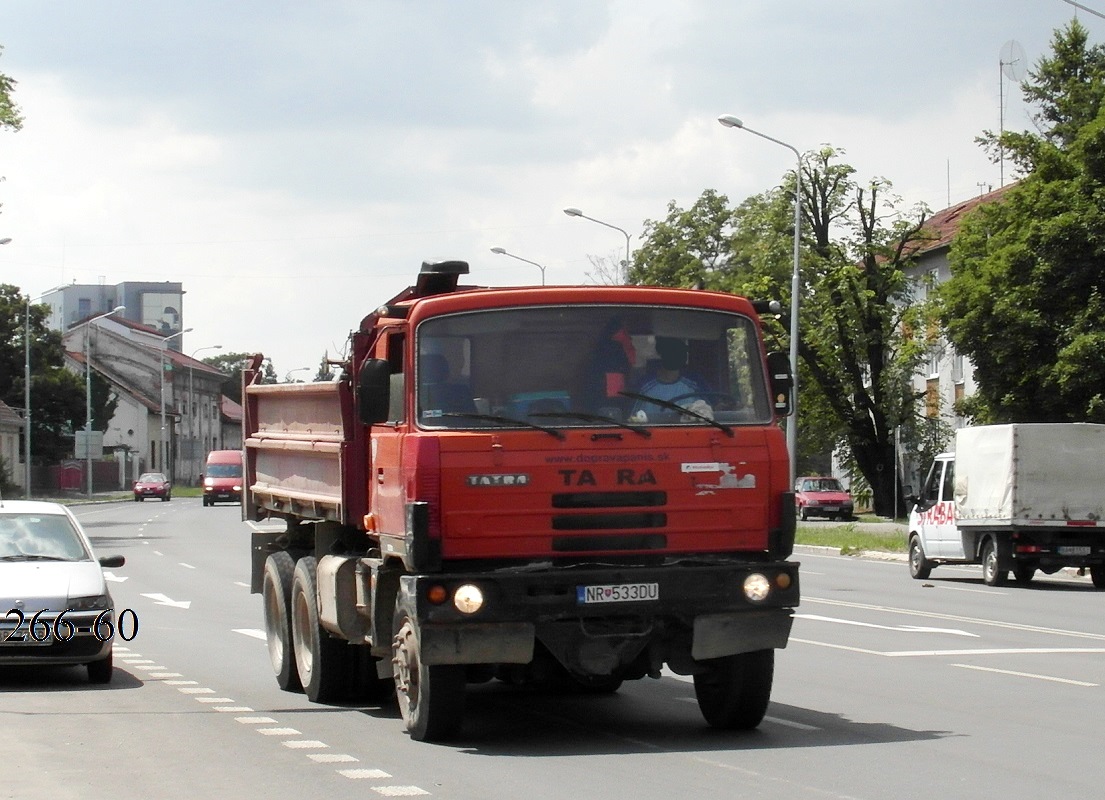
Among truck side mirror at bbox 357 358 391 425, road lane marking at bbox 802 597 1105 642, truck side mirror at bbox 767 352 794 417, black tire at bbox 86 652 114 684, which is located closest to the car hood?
black tire at bbox 86 652 114 684

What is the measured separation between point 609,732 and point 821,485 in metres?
56.9

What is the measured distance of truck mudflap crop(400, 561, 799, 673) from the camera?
31.8 ft

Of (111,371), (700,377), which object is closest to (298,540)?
(700,377)

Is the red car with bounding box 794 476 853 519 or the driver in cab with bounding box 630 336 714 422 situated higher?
the driver in cab with bounding box 630 336 714 422

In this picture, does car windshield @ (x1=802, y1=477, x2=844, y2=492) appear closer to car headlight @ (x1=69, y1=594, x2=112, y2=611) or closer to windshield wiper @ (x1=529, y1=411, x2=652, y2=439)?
car headlight @ (x1=69, y1=594, x2=112, y2=611)

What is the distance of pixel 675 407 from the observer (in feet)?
33.5

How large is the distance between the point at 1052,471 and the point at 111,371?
109 meters

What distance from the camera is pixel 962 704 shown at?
1196cm

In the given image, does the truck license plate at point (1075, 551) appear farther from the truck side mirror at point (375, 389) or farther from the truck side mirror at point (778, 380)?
the truck side mirror at point (375, 389)

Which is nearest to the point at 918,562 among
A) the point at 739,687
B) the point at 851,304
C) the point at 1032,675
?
the point at 1032,675

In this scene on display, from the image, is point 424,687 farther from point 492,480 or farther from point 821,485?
point 821,485

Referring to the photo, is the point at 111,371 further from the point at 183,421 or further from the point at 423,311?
the point at 423,311

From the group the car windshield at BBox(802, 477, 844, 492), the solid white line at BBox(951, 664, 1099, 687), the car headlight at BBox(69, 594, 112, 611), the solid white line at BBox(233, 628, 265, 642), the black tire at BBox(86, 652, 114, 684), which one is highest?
the car windshield at BBox(802, 477, 844, 492)

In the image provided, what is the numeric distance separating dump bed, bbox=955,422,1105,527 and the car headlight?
16.8m
